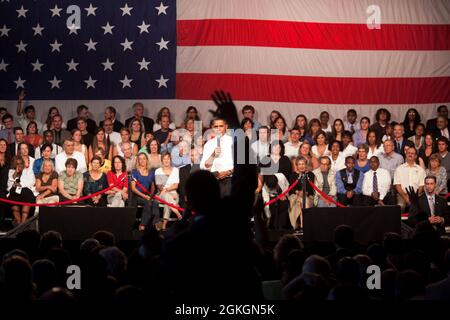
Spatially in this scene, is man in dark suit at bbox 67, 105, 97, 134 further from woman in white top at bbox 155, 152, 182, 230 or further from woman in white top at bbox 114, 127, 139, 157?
woman in white top at bbox 155, 152, 182, 230

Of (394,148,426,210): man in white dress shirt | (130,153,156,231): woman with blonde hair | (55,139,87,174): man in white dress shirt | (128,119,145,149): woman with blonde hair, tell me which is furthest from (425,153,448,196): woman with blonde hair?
(55,139,87,174): man in white dress shirt

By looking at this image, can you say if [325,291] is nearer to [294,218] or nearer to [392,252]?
[392,252]

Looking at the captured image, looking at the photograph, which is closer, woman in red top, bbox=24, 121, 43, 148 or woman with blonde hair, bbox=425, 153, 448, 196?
woman with blonde hair, bbox=425, 153, 448, 196

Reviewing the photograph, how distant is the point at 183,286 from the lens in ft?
12.5

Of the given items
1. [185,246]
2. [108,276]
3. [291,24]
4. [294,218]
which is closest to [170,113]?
[291,24]

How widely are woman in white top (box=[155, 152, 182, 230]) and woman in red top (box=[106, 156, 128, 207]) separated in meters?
0.48

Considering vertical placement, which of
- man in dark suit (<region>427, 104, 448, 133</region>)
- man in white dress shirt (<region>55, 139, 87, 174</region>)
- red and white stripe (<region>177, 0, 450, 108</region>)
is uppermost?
red and white stripe (<region>177, 0, 450, 108</region>)

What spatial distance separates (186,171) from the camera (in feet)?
39.9

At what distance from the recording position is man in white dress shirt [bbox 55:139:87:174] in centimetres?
1247

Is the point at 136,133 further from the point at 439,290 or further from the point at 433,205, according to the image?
the point at 439,290

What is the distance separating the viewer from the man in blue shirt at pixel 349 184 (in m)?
12.1

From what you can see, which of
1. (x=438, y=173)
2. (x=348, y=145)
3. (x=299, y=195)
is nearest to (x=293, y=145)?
(x=348, y=145)

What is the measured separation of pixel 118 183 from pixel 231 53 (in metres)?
3.86

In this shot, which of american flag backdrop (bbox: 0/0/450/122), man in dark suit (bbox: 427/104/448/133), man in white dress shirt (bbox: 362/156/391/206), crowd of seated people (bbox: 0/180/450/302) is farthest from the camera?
american flag backdrop (bbox: 0/0/450/122)
